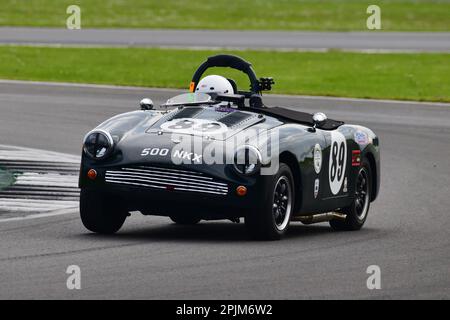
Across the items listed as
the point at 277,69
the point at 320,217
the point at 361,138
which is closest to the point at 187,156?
the point at 320,217

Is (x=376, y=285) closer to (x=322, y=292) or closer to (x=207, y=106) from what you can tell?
(x=322, y=292)

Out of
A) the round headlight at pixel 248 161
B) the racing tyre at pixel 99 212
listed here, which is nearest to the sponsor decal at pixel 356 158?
the round headlight at pixel 248 161

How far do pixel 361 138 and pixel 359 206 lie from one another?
0.67 meters

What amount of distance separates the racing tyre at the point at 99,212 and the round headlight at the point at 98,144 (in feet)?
1.08

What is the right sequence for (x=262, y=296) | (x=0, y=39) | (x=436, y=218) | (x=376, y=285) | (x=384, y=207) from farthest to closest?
(x=0, y=39) → (x=384, y=207) → (x=436, y=218) → (x=376, y=285) → (x=262, y=296)

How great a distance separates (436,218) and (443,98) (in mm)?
14388

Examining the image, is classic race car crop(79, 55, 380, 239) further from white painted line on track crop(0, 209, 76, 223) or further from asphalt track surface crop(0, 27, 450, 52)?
asphalt track surface crop(0, 27, 450, 52)

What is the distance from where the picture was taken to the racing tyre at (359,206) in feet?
40.7

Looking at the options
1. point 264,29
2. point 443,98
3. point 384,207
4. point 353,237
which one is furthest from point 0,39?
point 353,237

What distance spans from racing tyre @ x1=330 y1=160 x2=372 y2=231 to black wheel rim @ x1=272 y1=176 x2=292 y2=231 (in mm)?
1579

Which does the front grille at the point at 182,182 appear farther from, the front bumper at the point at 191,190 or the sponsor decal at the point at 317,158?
the sponsor decal at the point at 317,158

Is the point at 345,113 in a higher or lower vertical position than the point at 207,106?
lower

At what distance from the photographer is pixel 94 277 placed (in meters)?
8.41

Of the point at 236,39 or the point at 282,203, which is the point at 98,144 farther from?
the point at 236,39
